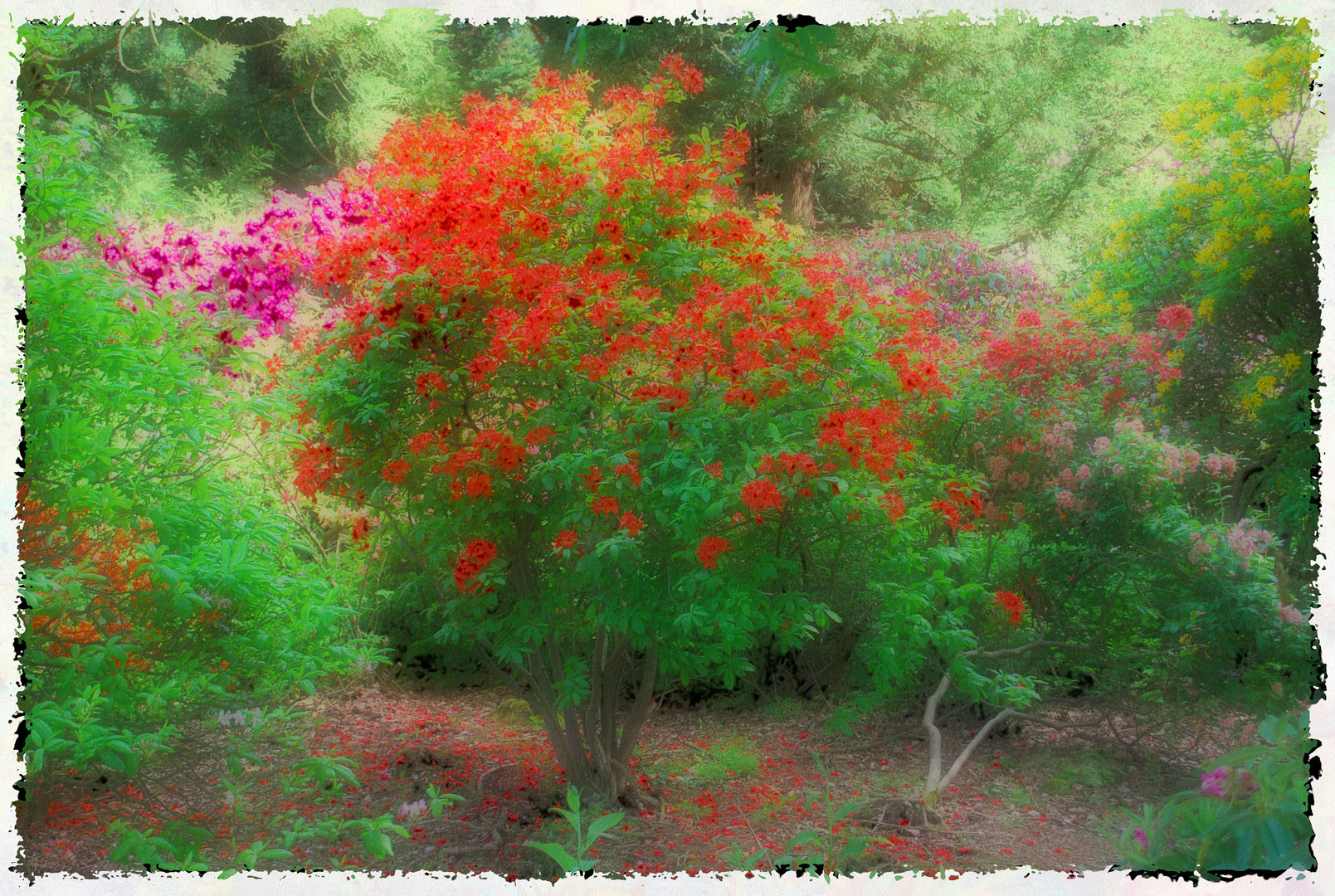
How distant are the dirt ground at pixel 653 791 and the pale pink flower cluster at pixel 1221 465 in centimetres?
94

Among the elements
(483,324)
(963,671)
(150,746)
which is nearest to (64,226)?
(483,324)

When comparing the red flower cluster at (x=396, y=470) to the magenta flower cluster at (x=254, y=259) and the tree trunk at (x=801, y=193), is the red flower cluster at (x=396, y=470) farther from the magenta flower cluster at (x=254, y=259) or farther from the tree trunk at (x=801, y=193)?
the tree trunk at (x=801, y=193)

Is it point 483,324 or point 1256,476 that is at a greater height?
point 483,324

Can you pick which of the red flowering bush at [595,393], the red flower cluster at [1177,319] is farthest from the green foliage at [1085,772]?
the red flower cluster at [1177,319]

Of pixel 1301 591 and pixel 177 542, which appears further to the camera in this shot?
pixel 1301 591

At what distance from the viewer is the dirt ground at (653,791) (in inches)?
101

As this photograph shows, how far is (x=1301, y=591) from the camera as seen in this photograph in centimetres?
338

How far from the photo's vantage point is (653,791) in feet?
11.1

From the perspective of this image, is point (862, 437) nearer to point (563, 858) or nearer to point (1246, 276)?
point (563, 858)

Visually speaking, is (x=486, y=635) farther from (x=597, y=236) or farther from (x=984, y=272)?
(x=984, y=272)

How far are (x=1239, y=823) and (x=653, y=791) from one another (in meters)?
2.05

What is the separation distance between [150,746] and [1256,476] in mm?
3680

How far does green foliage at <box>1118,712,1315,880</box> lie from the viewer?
5.51ft

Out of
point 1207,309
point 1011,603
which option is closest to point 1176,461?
point 1207,309
